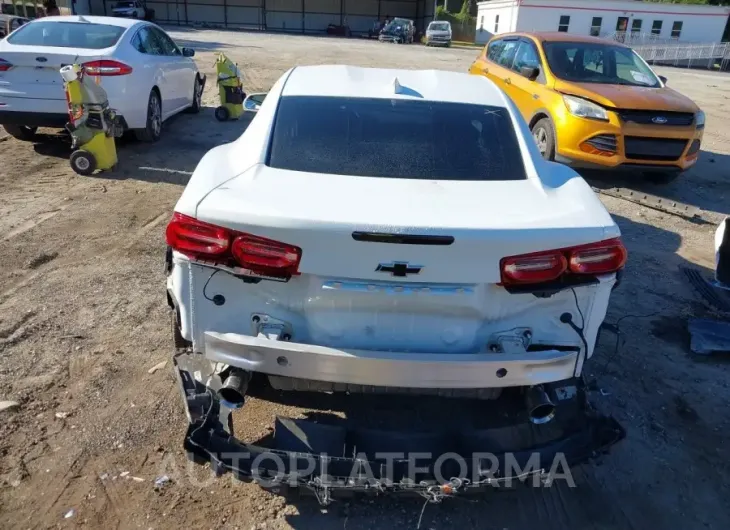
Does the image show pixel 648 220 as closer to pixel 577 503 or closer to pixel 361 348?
pixel 577 503

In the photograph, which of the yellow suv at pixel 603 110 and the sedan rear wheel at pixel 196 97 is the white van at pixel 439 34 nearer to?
the sedan rear wheel at pixel 196 97

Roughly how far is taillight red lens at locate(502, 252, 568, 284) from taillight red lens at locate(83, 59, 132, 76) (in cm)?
675

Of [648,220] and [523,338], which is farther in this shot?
[648,220]

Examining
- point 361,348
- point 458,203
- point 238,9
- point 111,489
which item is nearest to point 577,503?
point 361,348

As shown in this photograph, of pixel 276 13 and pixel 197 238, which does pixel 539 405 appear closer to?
pixel 197 238

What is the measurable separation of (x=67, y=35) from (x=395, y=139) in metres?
6.66

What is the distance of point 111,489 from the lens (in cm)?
271

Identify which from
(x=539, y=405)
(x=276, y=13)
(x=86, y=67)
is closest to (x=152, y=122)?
(x=86, y=67)

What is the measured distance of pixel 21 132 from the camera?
8516 millimetres

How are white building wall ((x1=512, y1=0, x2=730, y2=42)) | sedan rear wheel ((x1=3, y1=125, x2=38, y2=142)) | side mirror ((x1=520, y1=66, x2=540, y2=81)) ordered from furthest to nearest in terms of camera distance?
white building wall ((x1=512, y1=0, x2=730, y2=42)) < side mirror ((x1=520, y1=66, x2=540, y2=81)) < sedan rear wheel ((x1=3, y1=125, x2=38, y2=142))

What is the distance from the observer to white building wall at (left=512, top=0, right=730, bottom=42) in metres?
40.3

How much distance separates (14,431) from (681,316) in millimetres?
4591

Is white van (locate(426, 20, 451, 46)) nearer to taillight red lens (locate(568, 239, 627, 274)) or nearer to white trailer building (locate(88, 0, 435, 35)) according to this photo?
white trailer building (locate(88, 0, 435, 35))

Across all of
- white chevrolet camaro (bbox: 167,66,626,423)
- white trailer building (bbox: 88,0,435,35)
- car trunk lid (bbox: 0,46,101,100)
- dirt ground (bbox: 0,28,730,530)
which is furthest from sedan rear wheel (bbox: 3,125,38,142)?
white trailer building (bbox: 88,0,435,35)
